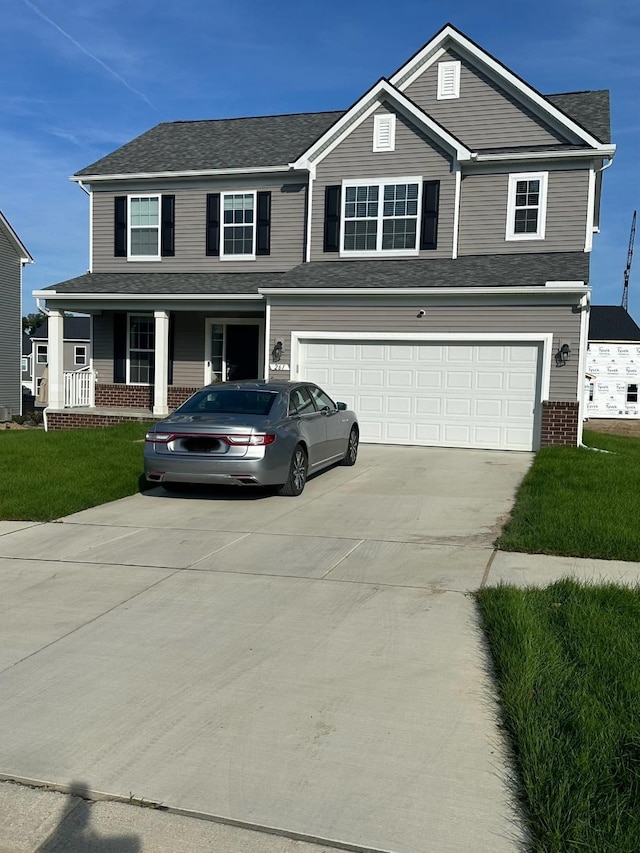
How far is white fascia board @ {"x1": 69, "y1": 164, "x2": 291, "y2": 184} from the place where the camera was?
18.6 meters

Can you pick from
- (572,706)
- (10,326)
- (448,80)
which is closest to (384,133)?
(448,80)

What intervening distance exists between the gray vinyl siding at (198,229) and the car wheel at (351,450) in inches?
281

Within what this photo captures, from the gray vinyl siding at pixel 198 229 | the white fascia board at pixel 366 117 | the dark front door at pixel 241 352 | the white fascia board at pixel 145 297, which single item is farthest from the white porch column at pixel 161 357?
the white fascia board at pixel 366 117

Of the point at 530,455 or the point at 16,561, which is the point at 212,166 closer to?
the point at 530,455

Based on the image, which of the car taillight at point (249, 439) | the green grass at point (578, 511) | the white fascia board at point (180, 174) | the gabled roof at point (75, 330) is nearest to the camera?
the green grass at point (578, 511)

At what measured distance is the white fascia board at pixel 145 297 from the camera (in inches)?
686

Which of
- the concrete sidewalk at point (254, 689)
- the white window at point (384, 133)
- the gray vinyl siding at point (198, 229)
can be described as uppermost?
the white window at point (384, 133)

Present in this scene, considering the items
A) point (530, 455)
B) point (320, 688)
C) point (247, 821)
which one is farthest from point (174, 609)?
point (530, 455)

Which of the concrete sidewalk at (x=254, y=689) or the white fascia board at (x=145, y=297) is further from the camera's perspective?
the white fascia board at (x=145, y=297)

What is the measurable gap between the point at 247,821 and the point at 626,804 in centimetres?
149

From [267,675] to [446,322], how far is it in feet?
39.3

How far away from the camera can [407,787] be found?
3273mm

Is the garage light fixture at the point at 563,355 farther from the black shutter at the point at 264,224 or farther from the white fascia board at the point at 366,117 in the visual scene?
the black shutter at the point at 264,224

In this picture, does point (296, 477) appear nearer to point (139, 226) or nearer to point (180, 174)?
point (180, 174)
